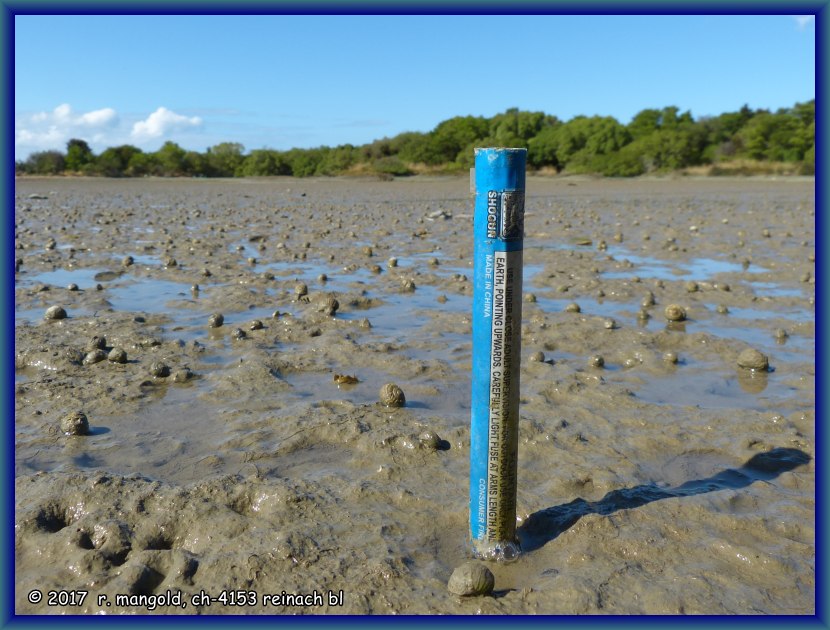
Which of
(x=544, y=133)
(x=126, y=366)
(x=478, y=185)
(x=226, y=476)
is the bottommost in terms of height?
(x=226, y=476)

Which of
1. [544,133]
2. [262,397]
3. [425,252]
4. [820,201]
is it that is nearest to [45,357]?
[262,397]

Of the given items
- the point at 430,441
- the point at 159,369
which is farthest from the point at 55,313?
the point at 430,441

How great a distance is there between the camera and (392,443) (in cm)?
490

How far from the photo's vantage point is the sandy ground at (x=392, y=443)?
11.0ft

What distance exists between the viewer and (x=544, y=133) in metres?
57.1

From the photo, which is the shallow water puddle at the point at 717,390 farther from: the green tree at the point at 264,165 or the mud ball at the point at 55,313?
the green tree at the point at 264,165

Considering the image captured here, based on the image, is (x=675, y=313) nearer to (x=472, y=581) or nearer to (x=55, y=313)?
(x=472, y=581)

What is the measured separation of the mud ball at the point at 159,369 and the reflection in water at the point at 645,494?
3809 mm

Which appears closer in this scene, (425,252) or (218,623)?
(218,623)

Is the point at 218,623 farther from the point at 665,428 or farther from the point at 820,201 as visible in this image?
the point at 820,201

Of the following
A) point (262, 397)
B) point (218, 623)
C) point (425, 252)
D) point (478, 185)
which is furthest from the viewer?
point (425, 252)

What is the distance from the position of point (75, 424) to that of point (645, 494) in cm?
392

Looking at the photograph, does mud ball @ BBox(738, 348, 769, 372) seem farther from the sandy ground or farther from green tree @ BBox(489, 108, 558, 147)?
green tree @ BBox(489, 108, 558, 147)

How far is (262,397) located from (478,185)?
10.9ft
